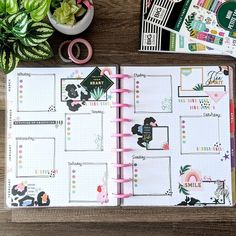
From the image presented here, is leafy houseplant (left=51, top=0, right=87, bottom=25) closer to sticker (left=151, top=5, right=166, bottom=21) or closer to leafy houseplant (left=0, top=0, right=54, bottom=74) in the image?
leafy houseplant (left=0, top=0, right=54, bottom=74)

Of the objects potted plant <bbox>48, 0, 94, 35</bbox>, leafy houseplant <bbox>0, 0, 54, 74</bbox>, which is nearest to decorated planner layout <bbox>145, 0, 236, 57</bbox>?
potted plant <bbox>48, 0, 94, 35</bbox>

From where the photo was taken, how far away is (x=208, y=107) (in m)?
0.84

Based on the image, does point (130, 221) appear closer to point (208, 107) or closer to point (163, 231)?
point (163, 231)

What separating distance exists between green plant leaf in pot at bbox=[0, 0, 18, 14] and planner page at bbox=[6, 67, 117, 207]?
0.58ft

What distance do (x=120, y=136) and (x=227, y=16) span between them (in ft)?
1.05

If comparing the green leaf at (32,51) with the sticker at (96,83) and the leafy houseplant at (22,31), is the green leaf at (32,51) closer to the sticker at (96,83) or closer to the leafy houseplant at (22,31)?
the leafy houseplant at (22,31)

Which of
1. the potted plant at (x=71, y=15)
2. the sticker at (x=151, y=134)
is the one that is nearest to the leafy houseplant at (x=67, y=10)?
the potted plant at (x=71, y=15)

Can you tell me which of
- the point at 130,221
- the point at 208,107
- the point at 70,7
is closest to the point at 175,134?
the point at 208,107

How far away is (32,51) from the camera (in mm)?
765

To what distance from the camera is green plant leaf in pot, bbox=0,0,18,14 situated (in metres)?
0.68

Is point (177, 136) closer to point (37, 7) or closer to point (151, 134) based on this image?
point (151, 134)

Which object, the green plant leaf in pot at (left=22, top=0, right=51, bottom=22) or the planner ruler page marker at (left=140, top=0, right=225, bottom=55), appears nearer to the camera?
the green plant leaf in pot at (left=22, top=0, right=51, bottom=22)

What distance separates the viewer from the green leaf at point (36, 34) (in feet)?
2.42

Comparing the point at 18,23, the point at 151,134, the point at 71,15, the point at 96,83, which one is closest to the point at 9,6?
the point at 18,23
